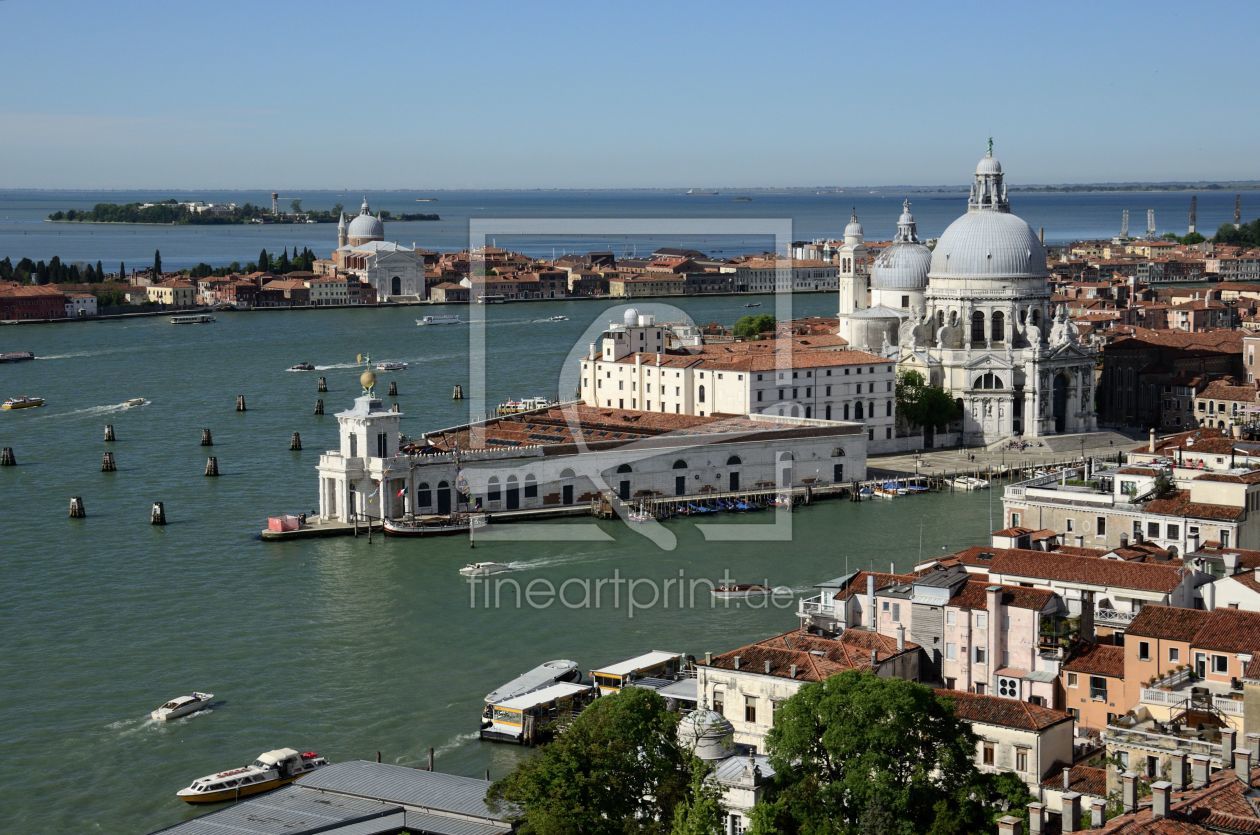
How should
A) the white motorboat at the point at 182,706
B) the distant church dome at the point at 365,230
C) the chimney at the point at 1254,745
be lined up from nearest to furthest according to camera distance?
the chimney at the point at 1254,745 → the white motorboat at the point at 182,706 → the distant church dome at the point at 365,230

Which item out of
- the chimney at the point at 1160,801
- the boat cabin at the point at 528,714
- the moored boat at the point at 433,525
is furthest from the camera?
the moored boat at the point at 433,525

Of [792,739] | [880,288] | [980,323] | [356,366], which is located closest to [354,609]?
[792,739]

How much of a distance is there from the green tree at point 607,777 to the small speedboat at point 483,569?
8181 mm

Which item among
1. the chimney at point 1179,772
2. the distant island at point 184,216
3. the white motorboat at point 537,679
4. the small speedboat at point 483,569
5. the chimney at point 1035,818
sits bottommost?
the small speedboat at point 483,569

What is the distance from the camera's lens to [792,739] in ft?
29.2

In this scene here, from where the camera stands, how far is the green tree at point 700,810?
8.27 m

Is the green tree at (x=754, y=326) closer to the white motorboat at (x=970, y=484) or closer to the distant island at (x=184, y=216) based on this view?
the white motorboat at (x=970, y=484)

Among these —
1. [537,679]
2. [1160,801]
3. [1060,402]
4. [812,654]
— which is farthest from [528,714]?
[1060,402]

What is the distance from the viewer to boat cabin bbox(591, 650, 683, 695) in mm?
12867

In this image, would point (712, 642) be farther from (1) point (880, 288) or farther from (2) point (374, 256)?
(2) point (374, 256)

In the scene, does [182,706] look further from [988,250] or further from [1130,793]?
[988,250]

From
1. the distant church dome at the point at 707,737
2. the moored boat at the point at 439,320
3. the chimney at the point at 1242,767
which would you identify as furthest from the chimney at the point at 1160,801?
the moored boat at the point at 439,320

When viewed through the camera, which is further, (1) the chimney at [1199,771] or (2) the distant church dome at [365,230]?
(2) the distant church dome at [365,230]

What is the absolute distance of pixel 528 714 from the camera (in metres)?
12.3
